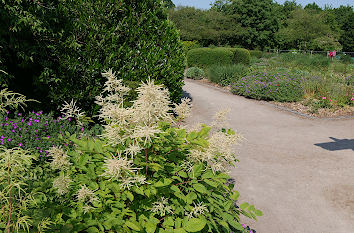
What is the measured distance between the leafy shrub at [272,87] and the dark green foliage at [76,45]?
6198 millimetres

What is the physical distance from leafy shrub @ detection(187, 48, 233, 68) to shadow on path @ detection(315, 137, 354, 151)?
12.8 m

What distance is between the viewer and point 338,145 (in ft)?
22.1

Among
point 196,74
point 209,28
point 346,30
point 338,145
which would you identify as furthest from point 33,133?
point 346,30

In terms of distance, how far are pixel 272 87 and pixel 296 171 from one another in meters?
6.66

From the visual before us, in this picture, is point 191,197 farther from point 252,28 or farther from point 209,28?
point 252,28

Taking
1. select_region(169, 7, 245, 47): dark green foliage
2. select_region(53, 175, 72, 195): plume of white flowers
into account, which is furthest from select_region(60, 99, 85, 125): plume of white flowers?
select_region(169, 7, 245, 47): dark green foliage

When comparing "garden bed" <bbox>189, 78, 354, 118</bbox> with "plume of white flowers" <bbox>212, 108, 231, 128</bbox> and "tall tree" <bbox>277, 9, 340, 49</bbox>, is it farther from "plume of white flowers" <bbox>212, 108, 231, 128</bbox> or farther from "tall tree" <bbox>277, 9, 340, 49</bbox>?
"tall tree" <bbox>277, 9, 340, 49</bbox>

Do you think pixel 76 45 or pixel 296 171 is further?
pixel 76 45

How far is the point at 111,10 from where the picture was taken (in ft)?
19.7

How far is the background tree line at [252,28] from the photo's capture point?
43969mm

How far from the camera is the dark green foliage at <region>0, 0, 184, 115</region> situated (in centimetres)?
523

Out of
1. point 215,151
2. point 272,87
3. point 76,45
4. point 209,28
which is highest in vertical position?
point 209,28

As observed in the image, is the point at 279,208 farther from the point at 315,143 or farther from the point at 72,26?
the point at 72,26

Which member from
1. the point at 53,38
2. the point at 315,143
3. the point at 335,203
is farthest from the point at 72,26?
the point at 315,143
